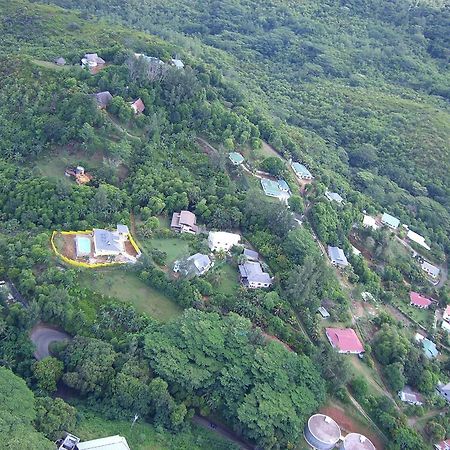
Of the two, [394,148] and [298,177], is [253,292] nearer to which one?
[298,177]

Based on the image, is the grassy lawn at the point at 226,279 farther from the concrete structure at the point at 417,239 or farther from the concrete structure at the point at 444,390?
the concrete structure at the point at 417,239

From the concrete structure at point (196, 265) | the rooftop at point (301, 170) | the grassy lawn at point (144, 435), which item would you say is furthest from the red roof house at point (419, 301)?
the grassy lawn at point (144, 435)

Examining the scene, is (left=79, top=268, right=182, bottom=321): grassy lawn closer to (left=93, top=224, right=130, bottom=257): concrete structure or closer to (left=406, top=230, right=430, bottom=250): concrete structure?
(left=93, top=224, right=130, bottom=257): concrete structure

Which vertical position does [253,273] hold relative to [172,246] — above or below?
above

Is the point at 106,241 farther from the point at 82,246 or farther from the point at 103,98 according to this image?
the point at 103,98

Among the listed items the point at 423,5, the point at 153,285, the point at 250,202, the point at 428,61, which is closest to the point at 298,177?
the point at 250,202

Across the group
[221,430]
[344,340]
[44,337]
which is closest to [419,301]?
[344,340]
